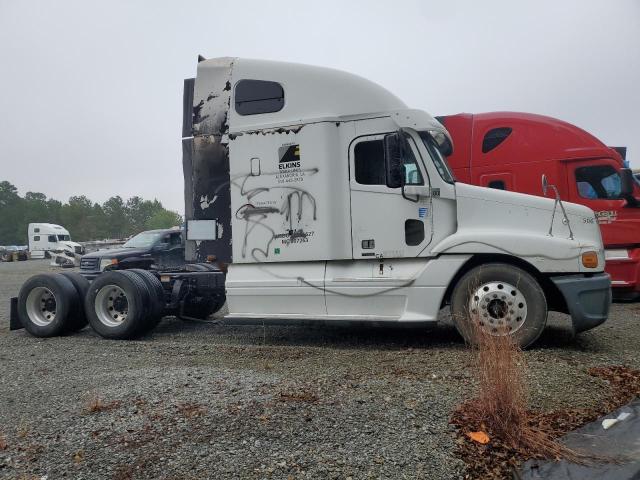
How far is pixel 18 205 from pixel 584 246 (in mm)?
116768

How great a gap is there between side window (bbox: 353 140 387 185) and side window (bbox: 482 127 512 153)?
473 centimetres

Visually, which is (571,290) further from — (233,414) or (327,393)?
(233,414)

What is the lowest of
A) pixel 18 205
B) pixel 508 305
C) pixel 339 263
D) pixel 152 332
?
pixel 152 332

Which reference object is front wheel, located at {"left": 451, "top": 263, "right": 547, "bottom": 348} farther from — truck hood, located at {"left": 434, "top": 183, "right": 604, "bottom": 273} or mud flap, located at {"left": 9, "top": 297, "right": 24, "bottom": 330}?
mud flap, located at {"left": 9, "top": 297, "right": 24, "bottom": 330}

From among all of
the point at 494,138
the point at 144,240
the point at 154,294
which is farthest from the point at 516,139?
the point at 144,240

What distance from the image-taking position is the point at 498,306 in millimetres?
5566

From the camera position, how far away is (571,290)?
5387 mm

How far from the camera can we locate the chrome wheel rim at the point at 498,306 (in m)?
5.48

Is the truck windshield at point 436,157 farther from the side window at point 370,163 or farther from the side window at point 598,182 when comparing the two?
the side window at point 598,182

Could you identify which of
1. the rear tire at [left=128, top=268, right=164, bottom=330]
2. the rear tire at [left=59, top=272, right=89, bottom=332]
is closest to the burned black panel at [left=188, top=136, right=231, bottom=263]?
the rear tire at [left=128, top=268, right=164, bottom=330]

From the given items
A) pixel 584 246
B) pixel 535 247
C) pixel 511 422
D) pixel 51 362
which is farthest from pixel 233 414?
pixel 584 246

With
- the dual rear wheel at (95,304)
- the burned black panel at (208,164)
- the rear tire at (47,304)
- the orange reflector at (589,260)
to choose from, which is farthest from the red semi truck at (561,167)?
the rear tire at (47,304)

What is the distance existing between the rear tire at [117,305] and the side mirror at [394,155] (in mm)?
3936

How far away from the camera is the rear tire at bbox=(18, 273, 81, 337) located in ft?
24.2
